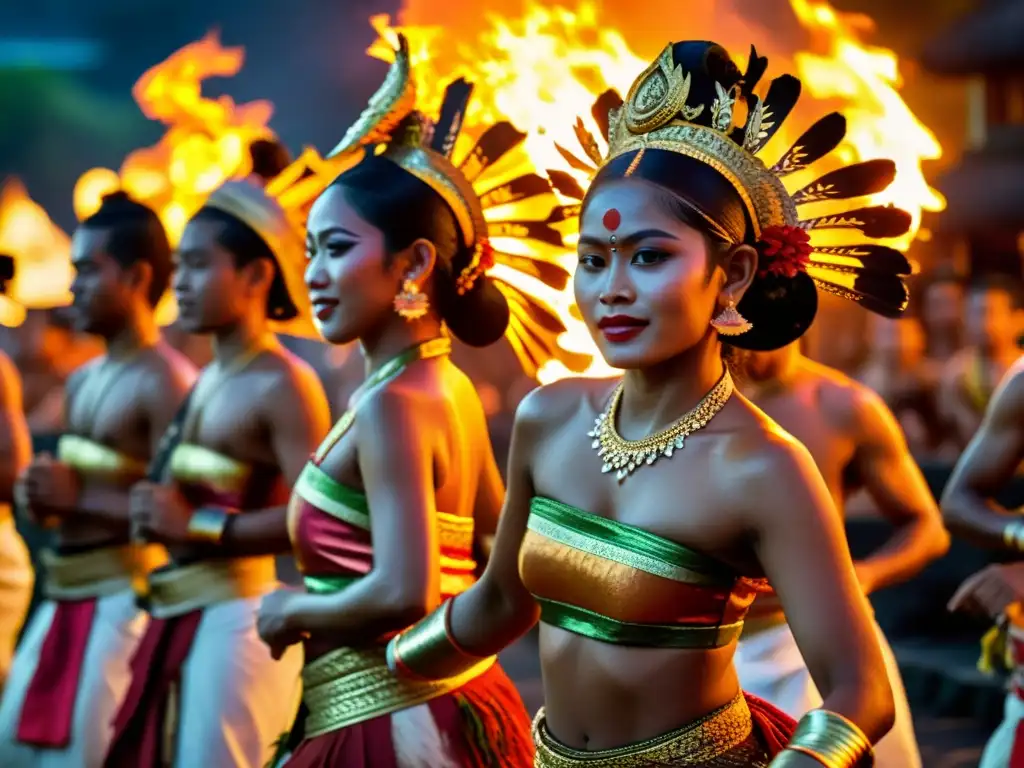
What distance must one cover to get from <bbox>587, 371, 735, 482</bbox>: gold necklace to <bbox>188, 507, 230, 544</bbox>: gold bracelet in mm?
1867

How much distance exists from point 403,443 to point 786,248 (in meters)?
1.02

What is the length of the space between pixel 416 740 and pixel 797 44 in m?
1.63

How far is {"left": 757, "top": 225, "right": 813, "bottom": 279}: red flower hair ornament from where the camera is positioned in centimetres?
251

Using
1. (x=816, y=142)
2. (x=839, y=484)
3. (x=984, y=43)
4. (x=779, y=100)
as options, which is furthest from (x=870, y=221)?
(x=984, y=43)

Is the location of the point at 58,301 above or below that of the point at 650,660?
above

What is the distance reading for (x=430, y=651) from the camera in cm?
283

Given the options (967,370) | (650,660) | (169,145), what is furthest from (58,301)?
(967,370)

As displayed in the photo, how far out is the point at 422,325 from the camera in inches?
138

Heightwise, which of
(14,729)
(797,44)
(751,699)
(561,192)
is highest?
(797,44)

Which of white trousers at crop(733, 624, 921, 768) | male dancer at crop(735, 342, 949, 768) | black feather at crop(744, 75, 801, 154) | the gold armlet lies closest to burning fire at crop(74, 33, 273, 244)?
male dancer at crop(735, 342, 949, 768)

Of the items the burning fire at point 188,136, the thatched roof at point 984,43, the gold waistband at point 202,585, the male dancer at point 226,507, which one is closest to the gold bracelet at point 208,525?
the male dancer at point 226,507

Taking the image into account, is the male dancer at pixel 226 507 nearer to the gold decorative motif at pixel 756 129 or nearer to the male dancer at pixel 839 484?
the male dancer at pixel 839 484

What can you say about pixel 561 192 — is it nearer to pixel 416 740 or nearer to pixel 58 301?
pixel 416 740

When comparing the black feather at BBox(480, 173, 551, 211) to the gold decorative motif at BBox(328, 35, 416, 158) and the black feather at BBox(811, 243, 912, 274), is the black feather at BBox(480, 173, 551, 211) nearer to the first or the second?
the gold decorative motif at BBox(328, 35, 416, 158)
